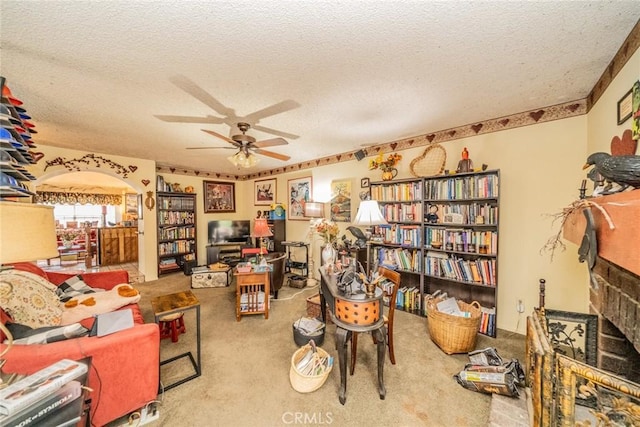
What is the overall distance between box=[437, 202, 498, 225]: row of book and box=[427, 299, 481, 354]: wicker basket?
0.94 m

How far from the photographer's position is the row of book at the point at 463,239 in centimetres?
247

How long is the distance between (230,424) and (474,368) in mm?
1863

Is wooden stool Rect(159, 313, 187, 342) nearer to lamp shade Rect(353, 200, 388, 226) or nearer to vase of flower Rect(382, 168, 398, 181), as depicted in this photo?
lamp shade Rect(353, 200, 388, 226)

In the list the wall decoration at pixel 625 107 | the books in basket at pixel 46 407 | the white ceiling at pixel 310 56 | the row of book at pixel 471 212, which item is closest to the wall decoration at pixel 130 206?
the white ceiling at pixel 310 56

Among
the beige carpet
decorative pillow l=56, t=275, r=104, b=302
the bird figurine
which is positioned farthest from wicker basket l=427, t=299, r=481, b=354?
decorative pillow l=56, t=275, r=104, b=302

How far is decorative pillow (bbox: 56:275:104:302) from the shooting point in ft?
7.43

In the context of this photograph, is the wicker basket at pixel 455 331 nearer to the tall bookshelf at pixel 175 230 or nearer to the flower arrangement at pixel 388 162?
the flower arrangement at pixel 388 162

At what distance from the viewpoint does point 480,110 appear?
2.35 metres

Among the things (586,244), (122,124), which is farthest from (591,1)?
(122,124)

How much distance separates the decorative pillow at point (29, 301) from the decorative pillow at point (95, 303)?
11cm

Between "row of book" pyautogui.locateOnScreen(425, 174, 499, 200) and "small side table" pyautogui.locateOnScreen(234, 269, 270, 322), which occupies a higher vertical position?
"row of book" pyautogui.locateOnScreen(425, 174, 499, 200)

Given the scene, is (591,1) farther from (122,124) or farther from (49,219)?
(122,124)

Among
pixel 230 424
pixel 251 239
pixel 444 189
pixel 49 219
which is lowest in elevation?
pixel 230 424

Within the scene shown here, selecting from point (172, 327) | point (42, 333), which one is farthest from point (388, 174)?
point (42, 333)
